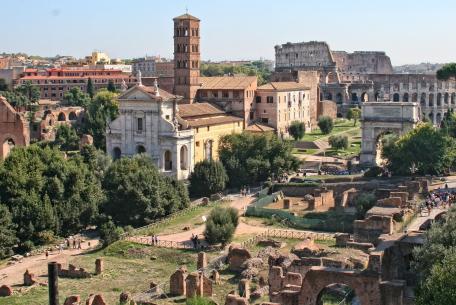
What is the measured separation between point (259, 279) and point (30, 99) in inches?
3248

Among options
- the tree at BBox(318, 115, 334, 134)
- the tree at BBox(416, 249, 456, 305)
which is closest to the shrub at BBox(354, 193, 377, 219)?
the tree at BBox(416, 249, 456, 305)

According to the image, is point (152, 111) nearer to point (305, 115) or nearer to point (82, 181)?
point (82, 181)

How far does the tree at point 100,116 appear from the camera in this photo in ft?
251

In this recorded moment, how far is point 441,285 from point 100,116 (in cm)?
6192

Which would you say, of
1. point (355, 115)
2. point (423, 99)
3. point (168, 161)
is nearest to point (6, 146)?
point (168, 161)

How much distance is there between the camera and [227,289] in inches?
1209

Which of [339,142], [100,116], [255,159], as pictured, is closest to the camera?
[255,159]

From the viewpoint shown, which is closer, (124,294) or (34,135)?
(124,294)

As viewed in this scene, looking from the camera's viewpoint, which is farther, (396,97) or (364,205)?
(396,97)

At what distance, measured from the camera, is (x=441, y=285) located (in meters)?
21.0

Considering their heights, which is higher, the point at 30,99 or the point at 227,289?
the point at 30,99

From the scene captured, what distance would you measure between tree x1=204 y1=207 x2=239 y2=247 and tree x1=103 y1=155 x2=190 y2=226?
22.2ft

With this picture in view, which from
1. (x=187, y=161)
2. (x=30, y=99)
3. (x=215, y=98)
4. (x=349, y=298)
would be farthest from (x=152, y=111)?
(x=30, y=99)

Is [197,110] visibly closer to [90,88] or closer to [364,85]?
[90,88]
